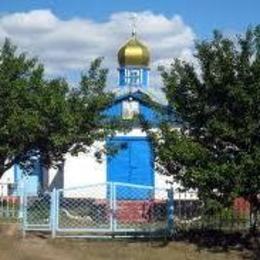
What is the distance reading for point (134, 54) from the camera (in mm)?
33594

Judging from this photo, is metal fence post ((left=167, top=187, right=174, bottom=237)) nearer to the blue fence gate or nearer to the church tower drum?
the blue fence gate

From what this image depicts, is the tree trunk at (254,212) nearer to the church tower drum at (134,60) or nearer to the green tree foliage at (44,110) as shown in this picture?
the green tree foliage at (44,110)

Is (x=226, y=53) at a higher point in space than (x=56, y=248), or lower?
higher

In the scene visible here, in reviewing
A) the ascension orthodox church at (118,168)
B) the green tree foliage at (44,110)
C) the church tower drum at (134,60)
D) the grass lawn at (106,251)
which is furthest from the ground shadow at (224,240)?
the church tower drum at (134,60)

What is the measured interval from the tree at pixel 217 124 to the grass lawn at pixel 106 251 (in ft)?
2.96

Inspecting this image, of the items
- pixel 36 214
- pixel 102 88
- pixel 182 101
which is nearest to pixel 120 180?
pixel 102 88

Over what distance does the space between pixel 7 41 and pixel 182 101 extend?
18.1 ft

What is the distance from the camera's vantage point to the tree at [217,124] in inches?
503

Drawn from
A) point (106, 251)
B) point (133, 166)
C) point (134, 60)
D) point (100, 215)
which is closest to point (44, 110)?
point (100, 215)

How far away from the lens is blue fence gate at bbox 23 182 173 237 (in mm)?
14734

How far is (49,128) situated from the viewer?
1675cm

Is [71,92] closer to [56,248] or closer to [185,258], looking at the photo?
[56,248]

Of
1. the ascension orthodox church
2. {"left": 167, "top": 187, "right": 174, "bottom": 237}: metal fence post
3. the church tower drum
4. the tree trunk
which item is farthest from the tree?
the church tower drum

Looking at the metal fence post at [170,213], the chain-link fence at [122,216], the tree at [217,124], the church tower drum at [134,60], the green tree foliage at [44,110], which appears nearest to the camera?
the tree at [217,124]
